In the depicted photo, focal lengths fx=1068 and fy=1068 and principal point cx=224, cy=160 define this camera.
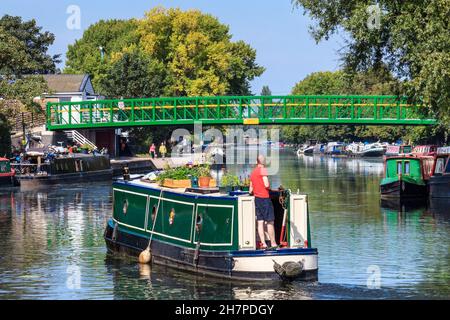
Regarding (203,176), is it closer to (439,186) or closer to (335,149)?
(439,186)

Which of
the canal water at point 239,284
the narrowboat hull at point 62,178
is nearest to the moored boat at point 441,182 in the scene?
the canal water at point 239,284

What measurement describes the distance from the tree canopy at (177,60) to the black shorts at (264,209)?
80793mm

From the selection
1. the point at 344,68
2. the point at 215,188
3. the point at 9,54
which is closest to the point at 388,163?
the point at 344,68

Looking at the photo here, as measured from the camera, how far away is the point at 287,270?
2519 cm

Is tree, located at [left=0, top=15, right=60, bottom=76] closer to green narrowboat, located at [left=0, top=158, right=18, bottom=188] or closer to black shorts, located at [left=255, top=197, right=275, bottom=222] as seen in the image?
green narrowboat, located at [left=0, top=158, right=18, bottom=188]

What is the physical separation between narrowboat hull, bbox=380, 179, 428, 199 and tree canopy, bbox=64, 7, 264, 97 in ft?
179

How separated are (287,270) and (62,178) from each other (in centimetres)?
4701

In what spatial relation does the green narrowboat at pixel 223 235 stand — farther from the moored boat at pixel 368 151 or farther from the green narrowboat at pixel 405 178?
the moored boat at pixel 368 151

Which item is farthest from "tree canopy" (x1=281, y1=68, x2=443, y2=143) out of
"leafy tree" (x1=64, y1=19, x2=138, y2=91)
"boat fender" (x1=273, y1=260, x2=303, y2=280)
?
"boat fender" (x1=273, y1=260, x2=303, y2=280)

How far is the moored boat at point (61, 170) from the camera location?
6762 centimetres

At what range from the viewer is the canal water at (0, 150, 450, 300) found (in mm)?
25875

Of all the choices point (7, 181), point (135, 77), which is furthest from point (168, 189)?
point (135, 77)

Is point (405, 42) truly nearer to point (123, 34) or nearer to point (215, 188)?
point (215, 188)
